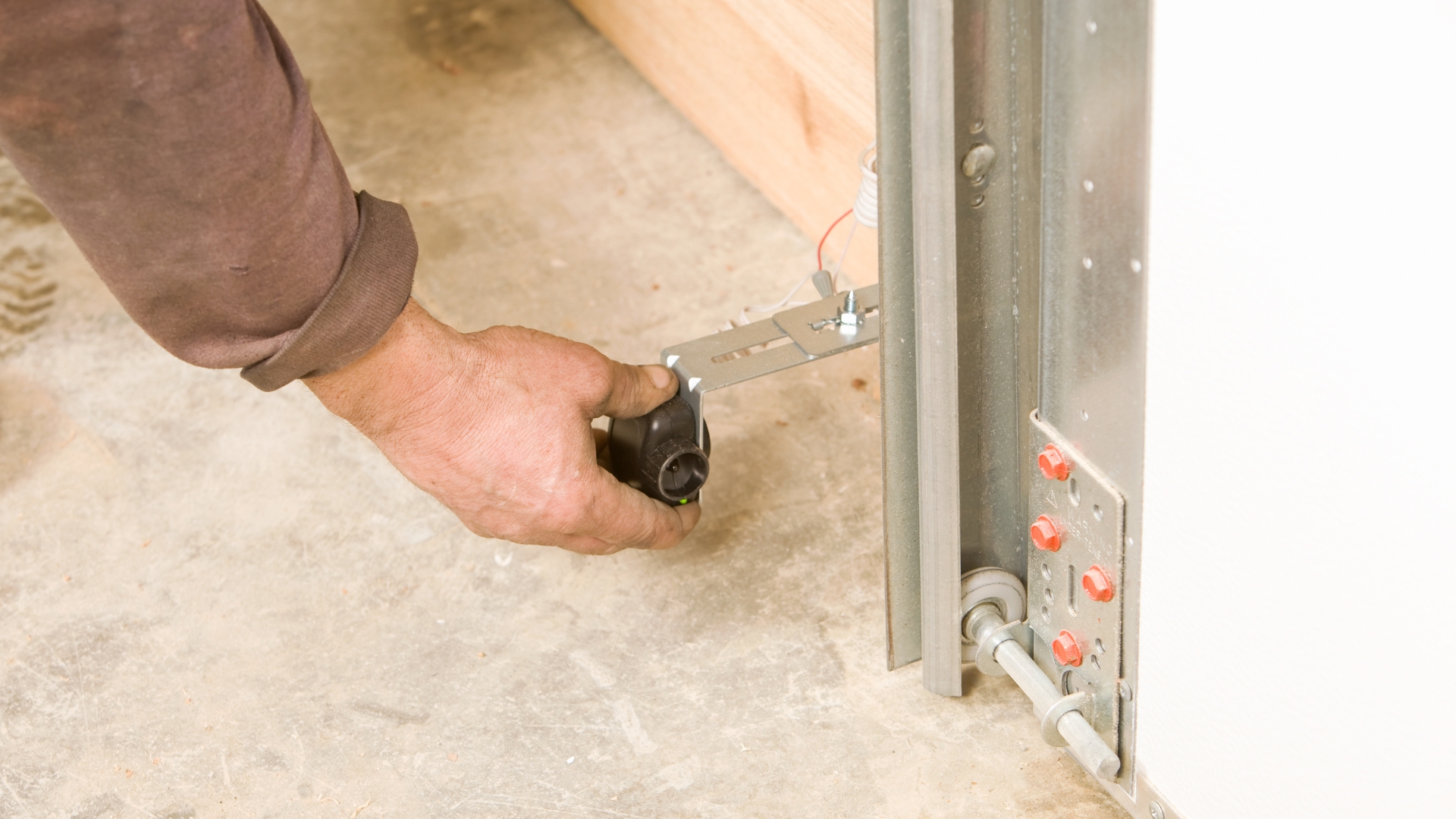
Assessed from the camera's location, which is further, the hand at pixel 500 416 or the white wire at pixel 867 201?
the white wire at pixel 867 201

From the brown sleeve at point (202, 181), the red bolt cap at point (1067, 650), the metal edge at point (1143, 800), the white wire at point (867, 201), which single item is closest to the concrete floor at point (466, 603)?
the metal edge at point (1143, 800)

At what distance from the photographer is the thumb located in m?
Result: 1.01

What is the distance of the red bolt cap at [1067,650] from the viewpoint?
0.91m

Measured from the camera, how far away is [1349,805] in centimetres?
69

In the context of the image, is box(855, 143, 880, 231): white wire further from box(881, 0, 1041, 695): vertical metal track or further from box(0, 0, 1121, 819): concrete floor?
box(881, 0, 1041, 695): vertical metal track

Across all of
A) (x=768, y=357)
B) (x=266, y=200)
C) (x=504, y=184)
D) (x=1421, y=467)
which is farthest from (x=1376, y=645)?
(x=504, y=184)

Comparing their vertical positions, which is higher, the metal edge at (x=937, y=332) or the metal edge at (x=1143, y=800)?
the metal edge at (x=937, y=332)

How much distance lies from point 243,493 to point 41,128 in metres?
0.69

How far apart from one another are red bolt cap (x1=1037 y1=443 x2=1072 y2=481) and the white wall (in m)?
0.08

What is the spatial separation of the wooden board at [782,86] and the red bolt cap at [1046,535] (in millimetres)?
584

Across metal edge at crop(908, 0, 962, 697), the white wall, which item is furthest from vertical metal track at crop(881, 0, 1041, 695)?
the white wall

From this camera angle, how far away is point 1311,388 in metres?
0.60

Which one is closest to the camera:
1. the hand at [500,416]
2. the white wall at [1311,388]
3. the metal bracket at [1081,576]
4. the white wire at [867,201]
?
the white wall at [1311,388]

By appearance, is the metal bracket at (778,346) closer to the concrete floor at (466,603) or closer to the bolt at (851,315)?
the bolt at (851,315)
